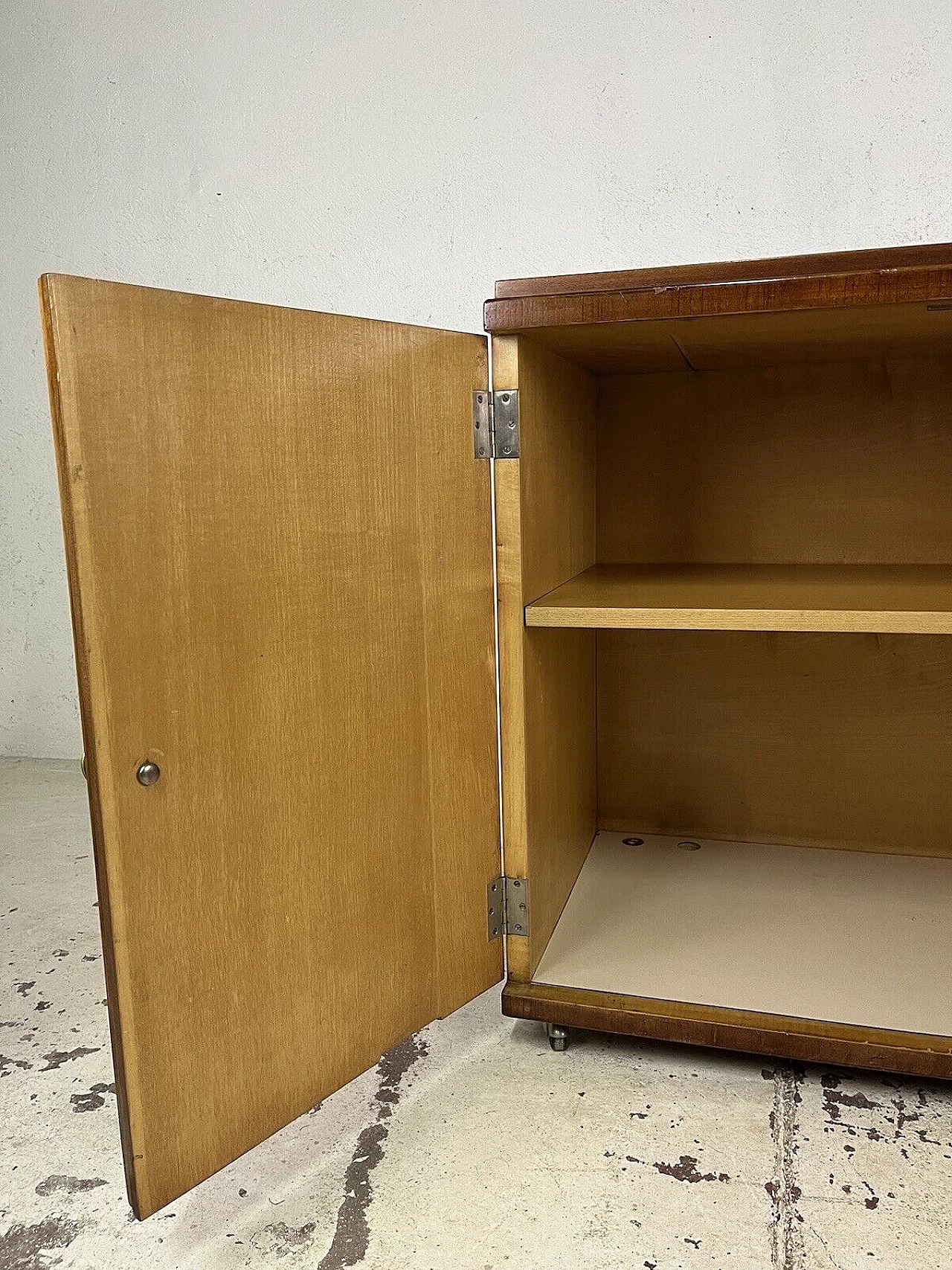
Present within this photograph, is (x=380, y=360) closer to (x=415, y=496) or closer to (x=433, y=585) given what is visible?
(x=415, y=496)

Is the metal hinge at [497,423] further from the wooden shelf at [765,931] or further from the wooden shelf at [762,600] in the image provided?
the wooden shelf at [765,931]

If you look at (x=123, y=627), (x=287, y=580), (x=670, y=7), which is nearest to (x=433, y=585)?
(x=287, y=580)

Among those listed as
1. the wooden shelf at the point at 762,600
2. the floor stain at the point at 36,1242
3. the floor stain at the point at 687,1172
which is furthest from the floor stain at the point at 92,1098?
the wooden shelf at the point at 762,600

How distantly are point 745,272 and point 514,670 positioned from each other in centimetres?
61

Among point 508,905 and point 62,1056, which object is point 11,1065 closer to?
point 62,1056

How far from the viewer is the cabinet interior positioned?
1507 millimetres

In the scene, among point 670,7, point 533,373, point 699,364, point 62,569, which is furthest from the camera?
point 62,569

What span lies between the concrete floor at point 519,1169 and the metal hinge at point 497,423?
81 centimetres

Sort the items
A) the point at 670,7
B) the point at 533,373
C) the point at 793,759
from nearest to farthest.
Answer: the point at 533,373 → the point at 793,759 → the point at 670,7

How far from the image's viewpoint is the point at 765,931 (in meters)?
1.74

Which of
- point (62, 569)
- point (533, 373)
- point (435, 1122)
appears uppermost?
point (533, 373)

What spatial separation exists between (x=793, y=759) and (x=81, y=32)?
2866 millimetres

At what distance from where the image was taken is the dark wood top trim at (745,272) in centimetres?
125

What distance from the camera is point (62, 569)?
3.33 meters
